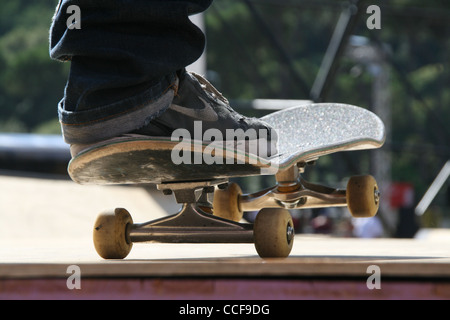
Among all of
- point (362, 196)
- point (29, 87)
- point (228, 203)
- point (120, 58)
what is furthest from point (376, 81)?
point (29, 87)

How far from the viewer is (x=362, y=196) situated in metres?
1.58

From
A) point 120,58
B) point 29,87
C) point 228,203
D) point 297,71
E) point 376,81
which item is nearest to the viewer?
point 120,58

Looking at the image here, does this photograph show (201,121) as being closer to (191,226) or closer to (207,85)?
(207,85)

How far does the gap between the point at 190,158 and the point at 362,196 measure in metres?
0.54

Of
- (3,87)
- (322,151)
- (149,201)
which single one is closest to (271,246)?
(322,151)

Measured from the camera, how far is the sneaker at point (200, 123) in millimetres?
1246

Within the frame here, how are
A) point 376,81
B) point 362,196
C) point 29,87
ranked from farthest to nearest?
point 29,87 < point 376,81 < point 362,196

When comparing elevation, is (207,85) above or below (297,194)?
above

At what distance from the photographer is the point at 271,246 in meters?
1.25

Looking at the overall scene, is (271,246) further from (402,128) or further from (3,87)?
(3,87)

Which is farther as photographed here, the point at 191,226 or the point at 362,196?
the point at 362,196

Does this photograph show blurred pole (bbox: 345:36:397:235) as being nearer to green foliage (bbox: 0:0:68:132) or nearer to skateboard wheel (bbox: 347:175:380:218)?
skateboard wheel (bbox: 347:175:380:218)

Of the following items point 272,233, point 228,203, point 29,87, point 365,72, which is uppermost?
point 29,87

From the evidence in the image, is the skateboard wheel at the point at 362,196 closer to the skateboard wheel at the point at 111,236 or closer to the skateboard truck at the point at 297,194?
the skateboard truck at the point at 297,194
